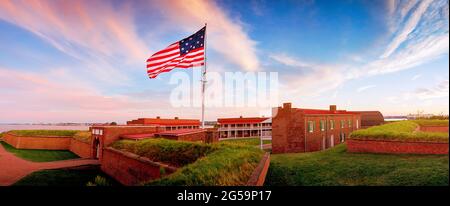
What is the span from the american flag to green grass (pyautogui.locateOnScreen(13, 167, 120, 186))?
7628mm

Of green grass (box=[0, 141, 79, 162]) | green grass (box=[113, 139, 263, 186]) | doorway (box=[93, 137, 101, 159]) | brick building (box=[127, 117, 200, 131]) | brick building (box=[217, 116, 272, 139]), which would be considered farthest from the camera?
brick building (box=[217, 116, 272, 139])

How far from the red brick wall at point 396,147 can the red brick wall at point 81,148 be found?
23717 millimetres

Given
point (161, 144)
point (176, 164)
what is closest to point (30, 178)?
point (161, 144)

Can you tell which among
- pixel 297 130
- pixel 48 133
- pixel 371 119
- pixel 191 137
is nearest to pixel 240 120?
pixel 297 130

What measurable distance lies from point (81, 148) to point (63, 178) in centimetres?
1161

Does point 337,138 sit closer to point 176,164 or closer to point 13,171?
point 176,164

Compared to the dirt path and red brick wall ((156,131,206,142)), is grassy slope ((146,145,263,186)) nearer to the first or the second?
red brick wall ((156,131,206,142))

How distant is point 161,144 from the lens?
13023 mm

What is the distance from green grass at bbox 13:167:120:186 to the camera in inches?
523

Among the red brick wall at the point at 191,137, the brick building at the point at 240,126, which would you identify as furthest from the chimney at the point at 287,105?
the brick building at the point at 240,126

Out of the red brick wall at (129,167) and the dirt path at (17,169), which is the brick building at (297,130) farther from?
the dirt path at (17,169)

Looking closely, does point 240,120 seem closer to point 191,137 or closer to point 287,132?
point 287,132

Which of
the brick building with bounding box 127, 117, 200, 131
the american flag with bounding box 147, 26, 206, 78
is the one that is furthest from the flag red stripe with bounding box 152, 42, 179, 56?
the brick building with bounding box 127, 117, 200, 131
